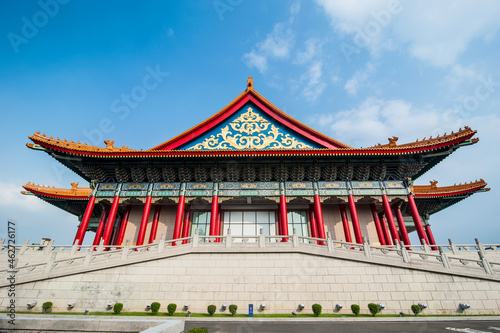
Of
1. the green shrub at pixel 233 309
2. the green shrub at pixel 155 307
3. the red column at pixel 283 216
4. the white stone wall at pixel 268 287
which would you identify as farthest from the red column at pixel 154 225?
the green shrub at pixel 233 309

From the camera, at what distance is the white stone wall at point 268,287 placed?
346 inches

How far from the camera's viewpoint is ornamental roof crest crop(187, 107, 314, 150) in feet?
52.6

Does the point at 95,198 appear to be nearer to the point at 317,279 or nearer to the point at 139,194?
the point at 139,194

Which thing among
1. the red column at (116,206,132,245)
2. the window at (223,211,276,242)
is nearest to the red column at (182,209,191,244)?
the window at (223,211,276,242)

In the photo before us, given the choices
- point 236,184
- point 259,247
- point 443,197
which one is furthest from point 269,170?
point 443,197

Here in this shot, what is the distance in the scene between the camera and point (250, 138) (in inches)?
642

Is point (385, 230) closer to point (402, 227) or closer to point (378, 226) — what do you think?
point (378, 226)

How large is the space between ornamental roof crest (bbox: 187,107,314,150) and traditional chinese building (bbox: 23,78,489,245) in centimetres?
7

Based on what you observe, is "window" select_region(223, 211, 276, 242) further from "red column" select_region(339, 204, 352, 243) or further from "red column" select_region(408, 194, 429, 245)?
"red column" select_region(408, 194, 429, 245)

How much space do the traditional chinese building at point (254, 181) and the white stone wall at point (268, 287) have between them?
12.1 ft

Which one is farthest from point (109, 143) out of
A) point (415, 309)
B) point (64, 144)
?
point (415, 309)

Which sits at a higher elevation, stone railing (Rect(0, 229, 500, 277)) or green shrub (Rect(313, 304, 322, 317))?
stone railing (Rect(0, 229, 500, 277))

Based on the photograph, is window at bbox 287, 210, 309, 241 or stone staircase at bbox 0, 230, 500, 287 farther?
window at bbox 287, 210, 309, 241

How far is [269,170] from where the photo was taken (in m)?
14.8
